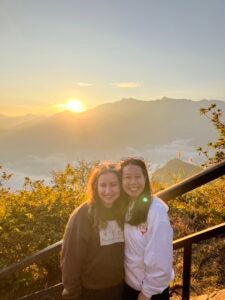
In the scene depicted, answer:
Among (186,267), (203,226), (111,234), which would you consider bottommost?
(203,226)

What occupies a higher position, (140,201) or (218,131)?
(218,131)

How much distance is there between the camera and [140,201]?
2.15 meters

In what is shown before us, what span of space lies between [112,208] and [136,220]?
0.23m

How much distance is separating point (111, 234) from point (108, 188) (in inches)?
10.8

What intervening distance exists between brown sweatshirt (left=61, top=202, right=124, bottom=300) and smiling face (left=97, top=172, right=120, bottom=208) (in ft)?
0.20

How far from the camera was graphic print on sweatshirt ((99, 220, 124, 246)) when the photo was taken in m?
2.19

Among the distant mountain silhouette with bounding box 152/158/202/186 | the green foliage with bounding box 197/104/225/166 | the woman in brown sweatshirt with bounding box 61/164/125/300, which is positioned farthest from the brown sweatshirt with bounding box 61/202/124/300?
the green foliage with bounding box 197/104/225/166

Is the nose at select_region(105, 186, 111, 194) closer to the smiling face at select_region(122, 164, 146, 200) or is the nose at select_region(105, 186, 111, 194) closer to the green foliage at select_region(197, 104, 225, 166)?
the smiling face at select_region(122, 164, 146, 200)

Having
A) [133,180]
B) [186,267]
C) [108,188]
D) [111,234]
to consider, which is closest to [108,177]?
[108,188]

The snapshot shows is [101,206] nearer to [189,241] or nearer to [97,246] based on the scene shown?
[97,246]

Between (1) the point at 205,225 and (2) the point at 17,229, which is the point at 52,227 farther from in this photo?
(1) the point at 205,225

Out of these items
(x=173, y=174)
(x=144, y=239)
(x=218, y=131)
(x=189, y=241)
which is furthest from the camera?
(x=173, y=174)

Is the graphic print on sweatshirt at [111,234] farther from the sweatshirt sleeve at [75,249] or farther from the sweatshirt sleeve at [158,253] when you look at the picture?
the sweatshirt sleeve at [158,253]

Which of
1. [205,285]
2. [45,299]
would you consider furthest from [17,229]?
[205,285]
